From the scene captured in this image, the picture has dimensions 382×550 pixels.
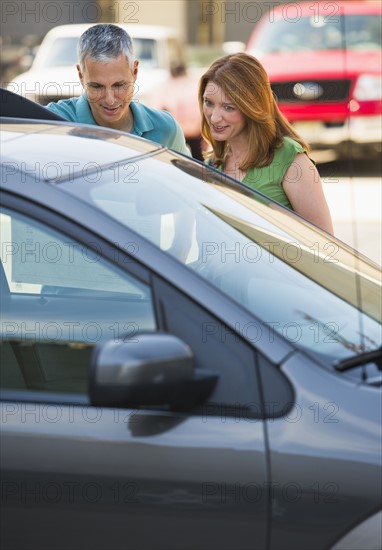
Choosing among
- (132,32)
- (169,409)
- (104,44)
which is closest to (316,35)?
(132,32)

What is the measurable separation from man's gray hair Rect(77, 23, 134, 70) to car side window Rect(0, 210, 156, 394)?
181 centimetres

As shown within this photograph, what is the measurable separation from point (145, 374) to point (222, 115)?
2.24m

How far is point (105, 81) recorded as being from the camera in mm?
4418

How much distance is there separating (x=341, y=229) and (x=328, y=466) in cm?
767

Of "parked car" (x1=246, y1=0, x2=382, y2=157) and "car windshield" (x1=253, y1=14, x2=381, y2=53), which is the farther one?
"car windshield" (x1=253, y1=14, x2=381, y2=53)

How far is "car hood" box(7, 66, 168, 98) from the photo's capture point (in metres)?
13.0

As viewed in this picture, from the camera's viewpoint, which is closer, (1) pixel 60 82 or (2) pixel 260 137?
(2) pixel 260 137

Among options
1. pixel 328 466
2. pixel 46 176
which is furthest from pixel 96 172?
pixel 328 466

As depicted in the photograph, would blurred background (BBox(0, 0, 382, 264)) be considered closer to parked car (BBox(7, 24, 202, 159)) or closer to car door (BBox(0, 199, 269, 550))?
parked car (BBox(7, 24, 202, 159))

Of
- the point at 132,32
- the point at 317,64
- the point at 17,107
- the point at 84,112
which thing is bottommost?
the point at 317,64

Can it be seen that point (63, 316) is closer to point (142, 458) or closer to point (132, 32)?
point (142, 458)

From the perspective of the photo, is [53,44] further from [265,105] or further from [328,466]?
[328,466]

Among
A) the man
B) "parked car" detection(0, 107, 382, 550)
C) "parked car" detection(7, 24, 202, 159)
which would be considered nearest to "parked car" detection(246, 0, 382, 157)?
"parked car" detection(7, 24, 202, 159)

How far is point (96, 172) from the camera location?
274 centimetres
